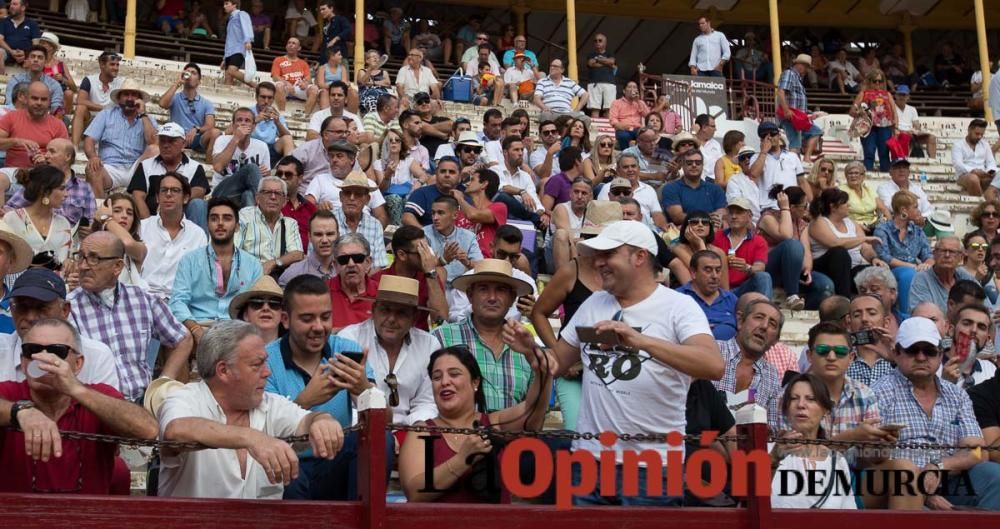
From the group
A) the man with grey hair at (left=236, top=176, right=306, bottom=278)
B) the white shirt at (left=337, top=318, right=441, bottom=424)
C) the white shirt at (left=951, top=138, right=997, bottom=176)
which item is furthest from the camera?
the white shirt at (left=951, top=138, right=997, bottom=176)

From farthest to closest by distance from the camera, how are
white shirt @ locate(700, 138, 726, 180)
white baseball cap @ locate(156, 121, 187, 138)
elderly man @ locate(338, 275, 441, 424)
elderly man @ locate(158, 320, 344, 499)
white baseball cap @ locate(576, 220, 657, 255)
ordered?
white shirt @ locate(700, 138, 726, 180) → white baseball cap @ locate(156, 121, 187, 138) → elderly man @ locate(338, 275, 441, 424) → white baseball cap @ locate(576, 220, 657, 255) → elderly man @ locate(158, 320, 344, 499)

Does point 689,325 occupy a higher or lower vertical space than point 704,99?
lower

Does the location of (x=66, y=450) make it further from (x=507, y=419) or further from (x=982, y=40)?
(x=982, y=40)

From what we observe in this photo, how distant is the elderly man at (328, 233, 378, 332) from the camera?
753 centimetres

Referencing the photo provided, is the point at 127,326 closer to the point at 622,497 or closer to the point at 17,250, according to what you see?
the point at 17,250

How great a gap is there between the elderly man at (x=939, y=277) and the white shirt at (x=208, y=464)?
6339mm

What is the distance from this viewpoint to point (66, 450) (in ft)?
15.0

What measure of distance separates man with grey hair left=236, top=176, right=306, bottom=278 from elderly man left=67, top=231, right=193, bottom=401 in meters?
1.99

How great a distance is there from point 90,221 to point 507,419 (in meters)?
4.64

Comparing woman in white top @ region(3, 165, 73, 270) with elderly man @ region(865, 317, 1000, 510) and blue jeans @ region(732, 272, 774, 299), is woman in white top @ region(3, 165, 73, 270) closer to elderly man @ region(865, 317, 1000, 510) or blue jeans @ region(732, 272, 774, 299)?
blue jeans @ region(732, 272, 774, 299)

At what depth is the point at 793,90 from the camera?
16125mm

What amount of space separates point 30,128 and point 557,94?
23.1ft

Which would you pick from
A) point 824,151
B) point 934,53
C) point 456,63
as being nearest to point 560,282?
point 824,151

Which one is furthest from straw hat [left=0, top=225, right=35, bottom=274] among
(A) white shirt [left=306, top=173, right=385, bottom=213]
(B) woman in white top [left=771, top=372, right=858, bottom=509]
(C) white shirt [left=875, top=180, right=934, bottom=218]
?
(C) white shirt [left=875, top=180, right=934, bottom=218]
